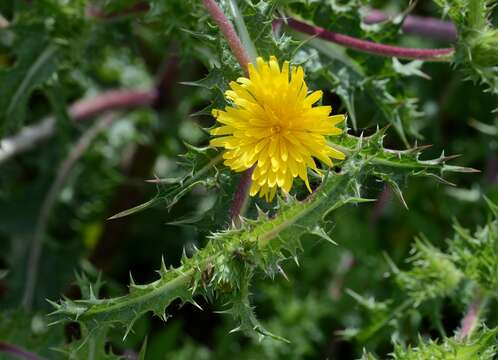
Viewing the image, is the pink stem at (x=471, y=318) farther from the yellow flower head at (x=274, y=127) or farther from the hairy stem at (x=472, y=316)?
the yellow flower head at (x=274, y=127)

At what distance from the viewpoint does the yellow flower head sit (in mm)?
1869

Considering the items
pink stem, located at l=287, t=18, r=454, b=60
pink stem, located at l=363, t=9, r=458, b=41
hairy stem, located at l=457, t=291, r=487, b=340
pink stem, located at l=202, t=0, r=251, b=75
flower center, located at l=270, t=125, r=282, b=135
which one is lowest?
hairy stem, located at l=457, t=291, r=487, b=340

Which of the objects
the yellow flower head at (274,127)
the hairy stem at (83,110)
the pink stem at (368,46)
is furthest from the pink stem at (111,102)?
the yellow flower head at (274,127)

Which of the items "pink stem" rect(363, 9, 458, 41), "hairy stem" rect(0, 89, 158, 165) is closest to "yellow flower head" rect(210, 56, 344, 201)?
"pink stem" rect(363, 9, 458, 41)

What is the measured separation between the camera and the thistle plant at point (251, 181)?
1876 mm

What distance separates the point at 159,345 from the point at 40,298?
0.58m

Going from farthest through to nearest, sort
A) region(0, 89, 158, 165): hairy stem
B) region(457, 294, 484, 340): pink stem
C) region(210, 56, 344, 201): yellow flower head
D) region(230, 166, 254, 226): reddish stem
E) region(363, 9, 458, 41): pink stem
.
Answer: region(0, 89, 158, 165): hairy stem → region(363, 9, 458, 41): pink stem → region(457, 294, 484, 340): pink stem → region(230, 166, 254, 226): reddish stem → region(210, 56, 344, 201): yellow flower head

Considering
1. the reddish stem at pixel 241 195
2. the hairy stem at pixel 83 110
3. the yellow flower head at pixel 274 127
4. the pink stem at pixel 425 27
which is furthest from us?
the hairy stem at pixel 83 110

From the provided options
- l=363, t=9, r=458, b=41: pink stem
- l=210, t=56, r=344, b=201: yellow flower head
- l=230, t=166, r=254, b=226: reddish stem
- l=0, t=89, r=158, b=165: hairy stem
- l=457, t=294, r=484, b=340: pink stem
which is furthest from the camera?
l=0, t=89, r=158, b=165: hairy stem

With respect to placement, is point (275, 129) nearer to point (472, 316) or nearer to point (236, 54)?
point (236, 54)

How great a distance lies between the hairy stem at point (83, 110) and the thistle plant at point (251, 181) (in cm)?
1

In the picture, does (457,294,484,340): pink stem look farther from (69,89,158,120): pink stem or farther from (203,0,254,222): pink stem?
(69,89,158,120): pink stem

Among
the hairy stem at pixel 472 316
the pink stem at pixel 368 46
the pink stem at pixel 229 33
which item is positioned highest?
the pink stem at pixel 229 33

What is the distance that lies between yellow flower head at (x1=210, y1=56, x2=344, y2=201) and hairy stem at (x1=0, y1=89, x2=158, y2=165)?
1942 millimetres
